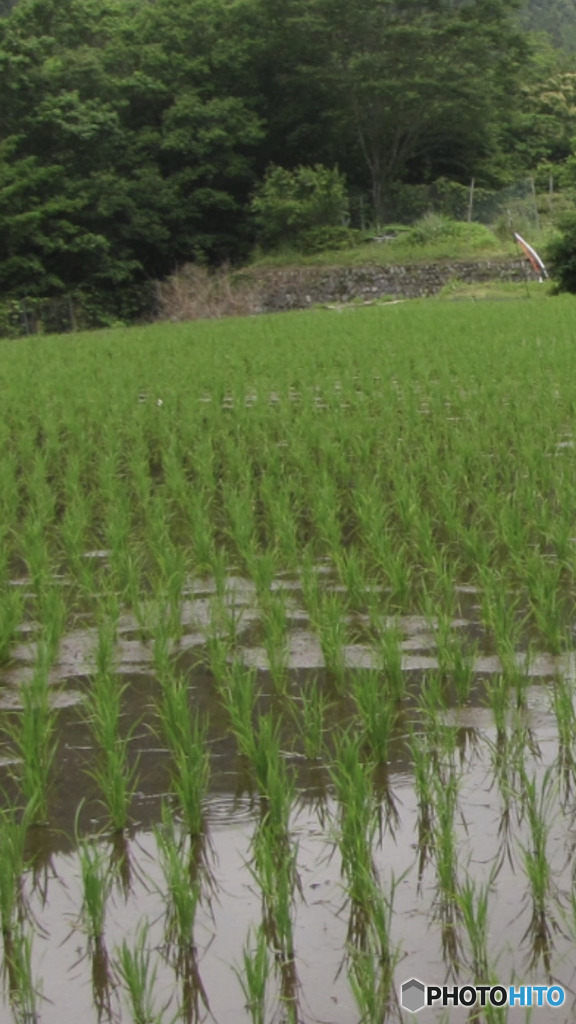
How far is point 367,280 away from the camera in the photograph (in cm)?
2091

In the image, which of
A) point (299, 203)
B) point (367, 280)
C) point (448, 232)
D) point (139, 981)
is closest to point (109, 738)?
point (139, 981)

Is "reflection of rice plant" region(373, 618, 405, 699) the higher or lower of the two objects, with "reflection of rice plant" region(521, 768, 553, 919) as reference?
lower

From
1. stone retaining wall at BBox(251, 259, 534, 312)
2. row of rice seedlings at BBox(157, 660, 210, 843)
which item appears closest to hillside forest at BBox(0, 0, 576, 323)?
stone retaining wall at BBox(251, 259, 534, 312)

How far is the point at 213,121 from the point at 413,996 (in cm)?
2349

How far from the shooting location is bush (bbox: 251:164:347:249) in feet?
74.6

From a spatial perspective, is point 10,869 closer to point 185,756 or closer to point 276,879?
point 276,879

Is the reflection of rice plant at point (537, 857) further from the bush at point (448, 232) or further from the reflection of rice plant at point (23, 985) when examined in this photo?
the bush at point (448, 232)

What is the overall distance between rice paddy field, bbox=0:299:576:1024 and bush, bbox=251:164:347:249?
17125mm

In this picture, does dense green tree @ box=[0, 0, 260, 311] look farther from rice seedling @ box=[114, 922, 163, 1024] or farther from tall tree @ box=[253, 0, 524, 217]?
rice seedling @ box=[114, 922, 163, 1024]

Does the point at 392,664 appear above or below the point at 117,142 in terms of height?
above

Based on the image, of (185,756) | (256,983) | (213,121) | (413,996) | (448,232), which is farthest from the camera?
(213,121)

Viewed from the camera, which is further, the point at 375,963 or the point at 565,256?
the point at 565,256

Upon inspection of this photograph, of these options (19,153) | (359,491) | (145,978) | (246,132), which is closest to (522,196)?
(246,132)

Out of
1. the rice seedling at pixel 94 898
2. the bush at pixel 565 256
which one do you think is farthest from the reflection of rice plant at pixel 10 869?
the bush at pixel 565 256
